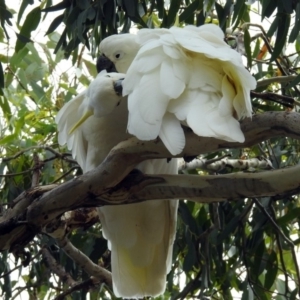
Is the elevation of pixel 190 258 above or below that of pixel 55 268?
above

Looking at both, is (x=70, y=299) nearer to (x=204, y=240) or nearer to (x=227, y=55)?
(x=204, y=240)

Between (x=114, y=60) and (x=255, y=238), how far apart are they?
2.50ft

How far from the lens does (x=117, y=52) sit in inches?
93.0

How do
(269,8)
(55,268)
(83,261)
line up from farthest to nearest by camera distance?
1. (55,268)
2. (83,261)
3. (269,8)

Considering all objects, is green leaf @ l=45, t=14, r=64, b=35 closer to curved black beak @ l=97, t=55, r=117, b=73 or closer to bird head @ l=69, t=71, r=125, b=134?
curved black beak @ l=97, t=55, r=117, b=73

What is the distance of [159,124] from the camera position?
4.91ft

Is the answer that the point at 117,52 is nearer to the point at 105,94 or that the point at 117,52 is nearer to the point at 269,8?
the point at 269,8

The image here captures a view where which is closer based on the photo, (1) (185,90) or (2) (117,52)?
(1) (185,90)

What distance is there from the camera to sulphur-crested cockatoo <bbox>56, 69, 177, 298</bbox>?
2.11 meters

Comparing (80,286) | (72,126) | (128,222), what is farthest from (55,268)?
(72,126)

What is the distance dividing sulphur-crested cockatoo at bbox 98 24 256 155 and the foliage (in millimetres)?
373

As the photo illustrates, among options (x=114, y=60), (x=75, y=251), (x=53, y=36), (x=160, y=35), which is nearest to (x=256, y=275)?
(x=75, y=251)

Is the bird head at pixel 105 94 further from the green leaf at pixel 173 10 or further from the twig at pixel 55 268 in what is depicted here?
the twig at pixel 55 268

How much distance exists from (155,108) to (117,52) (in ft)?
2.91
